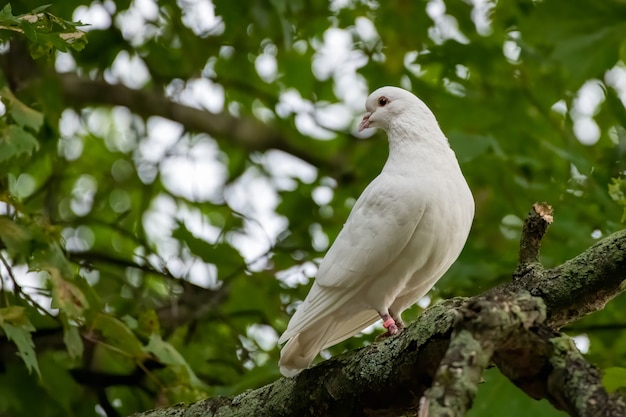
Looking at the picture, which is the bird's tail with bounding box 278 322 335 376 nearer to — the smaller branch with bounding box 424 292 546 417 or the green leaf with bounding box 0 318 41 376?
the green leaf with bounding box 0 318 41 376

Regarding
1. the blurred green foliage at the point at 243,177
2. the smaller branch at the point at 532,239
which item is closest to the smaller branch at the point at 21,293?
the blurred green foliage at the point at 243,177

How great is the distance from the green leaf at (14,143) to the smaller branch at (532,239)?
227 cm

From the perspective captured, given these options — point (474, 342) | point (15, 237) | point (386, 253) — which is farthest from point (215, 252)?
point (474, 342)

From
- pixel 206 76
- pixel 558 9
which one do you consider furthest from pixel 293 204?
pixel 558 9

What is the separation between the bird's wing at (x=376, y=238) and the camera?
4008 mm

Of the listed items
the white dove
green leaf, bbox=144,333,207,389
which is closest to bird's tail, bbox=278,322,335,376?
the white dove

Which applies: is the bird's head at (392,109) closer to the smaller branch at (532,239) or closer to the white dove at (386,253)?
the white dove at (386,253)

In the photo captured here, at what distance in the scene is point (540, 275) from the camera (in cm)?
319

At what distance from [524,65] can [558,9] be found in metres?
1.66

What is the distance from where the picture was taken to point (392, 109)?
196 inches

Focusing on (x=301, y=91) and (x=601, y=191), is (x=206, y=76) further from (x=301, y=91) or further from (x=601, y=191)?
(x=601, y=191)

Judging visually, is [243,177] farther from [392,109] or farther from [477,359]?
[477,359]

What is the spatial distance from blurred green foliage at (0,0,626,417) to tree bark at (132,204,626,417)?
1.31 feet

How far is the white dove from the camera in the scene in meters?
4.00
